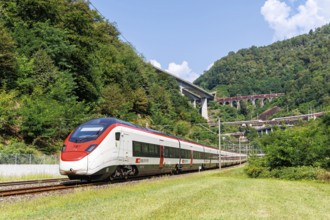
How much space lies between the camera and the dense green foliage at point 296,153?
3453 centimetres

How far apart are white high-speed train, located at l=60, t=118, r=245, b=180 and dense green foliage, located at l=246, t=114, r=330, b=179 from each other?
33.6ft

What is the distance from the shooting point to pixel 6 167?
30234 millimetres

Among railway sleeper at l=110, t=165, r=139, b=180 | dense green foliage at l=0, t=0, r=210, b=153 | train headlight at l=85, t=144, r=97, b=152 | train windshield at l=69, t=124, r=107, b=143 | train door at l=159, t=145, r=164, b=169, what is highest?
dense green foliage at l=0, t=0, r=210, b=153

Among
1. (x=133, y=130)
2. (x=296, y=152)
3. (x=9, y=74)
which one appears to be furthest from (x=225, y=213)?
(x=9, y=74)

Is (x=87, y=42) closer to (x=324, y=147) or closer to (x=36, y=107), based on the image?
(x=36, y=107)

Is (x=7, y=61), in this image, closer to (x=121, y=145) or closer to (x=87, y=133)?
(x=121, y=145)

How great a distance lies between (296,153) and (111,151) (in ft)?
66.8


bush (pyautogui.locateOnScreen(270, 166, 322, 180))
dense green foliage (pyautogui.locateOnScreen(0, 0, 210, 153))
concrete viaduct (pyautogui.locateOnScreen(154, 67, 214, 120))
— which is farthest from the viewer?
concrete viaduct (pyautogui.locateOnScreen(154, 67, 214, 120))

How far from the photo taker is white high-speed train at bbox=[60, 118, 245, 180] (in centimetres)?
2014

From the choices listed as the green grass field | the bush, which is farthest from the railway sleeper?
the bush

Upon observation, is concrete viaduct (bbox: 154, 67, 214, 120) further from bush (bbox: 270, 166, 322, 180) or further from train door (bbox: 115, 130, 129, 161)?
train door (bbox: 115, 130, 129, 161)

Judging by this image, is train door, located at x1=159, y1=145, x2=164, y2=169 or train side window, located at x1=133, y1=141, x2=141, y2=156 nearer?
train side window, located at x1=133, y1=141, x2=141, y2=156

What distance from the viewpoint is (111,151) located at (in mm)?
21922

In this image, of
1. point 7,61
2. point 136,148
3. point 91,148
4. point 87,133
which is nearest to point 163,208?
point 91,148
